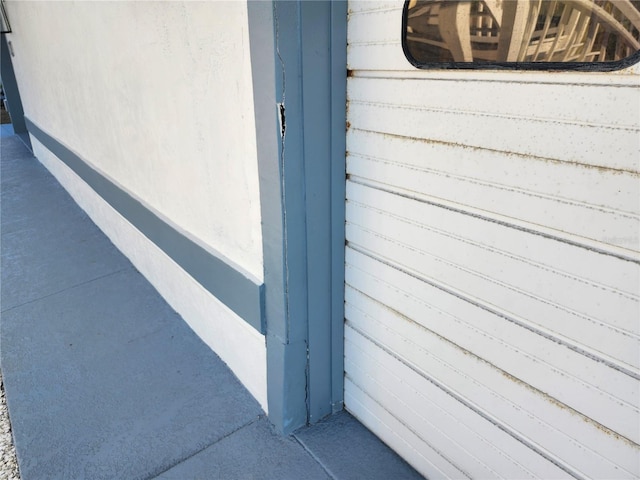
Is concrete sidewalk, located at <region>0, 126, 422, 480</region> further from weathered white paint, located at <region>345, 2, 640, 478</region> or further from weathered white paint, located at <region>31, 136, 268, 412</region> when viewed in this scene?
weathered white paint, located at <region>345, 2, 640, 478</region>

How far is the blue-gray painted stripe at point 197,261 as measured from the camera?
2.23 m

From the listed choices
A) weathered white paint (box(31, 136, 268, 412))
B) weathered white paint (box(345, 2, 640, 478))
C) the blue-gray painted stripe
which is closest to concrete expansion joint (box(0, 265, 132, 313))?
weathered white paint (box(31, 136, 268, 412))

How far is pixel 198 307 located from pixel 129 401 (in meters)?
0.67

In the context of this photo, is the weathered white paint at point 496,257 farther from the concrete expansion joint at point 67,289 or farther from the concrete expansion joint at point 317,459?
the concrete expansion joint at point 67,289

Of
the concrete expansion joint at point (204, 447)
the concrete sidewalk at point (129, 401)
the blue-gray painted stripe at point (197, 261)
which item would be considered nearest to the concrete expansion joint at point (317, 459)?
the concrete sidewalk at point (129, 401)

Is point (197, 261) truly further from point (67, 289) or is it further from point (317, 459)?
point (67, 289)

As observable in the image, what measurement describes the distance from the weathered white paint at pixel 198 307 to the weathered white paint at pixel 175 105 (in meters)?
0.37

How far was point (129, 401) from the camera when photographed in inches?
102

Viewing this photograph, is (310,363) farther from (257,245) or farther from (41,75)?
(41,75)

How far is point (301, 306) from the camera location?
209 cm

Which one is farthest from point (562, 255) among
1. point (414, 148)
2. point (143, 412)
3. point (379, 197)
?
point (143, 412)

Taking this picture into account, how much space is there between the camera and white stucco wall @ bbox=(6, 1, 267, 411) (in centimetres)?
204

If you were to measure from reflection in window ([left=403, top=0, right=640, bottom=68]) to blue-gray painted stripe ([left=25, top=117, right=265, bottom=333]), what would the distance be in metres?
1.25

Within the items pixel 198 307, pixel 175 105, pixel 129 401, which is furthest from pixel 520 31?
pixel 129 401
